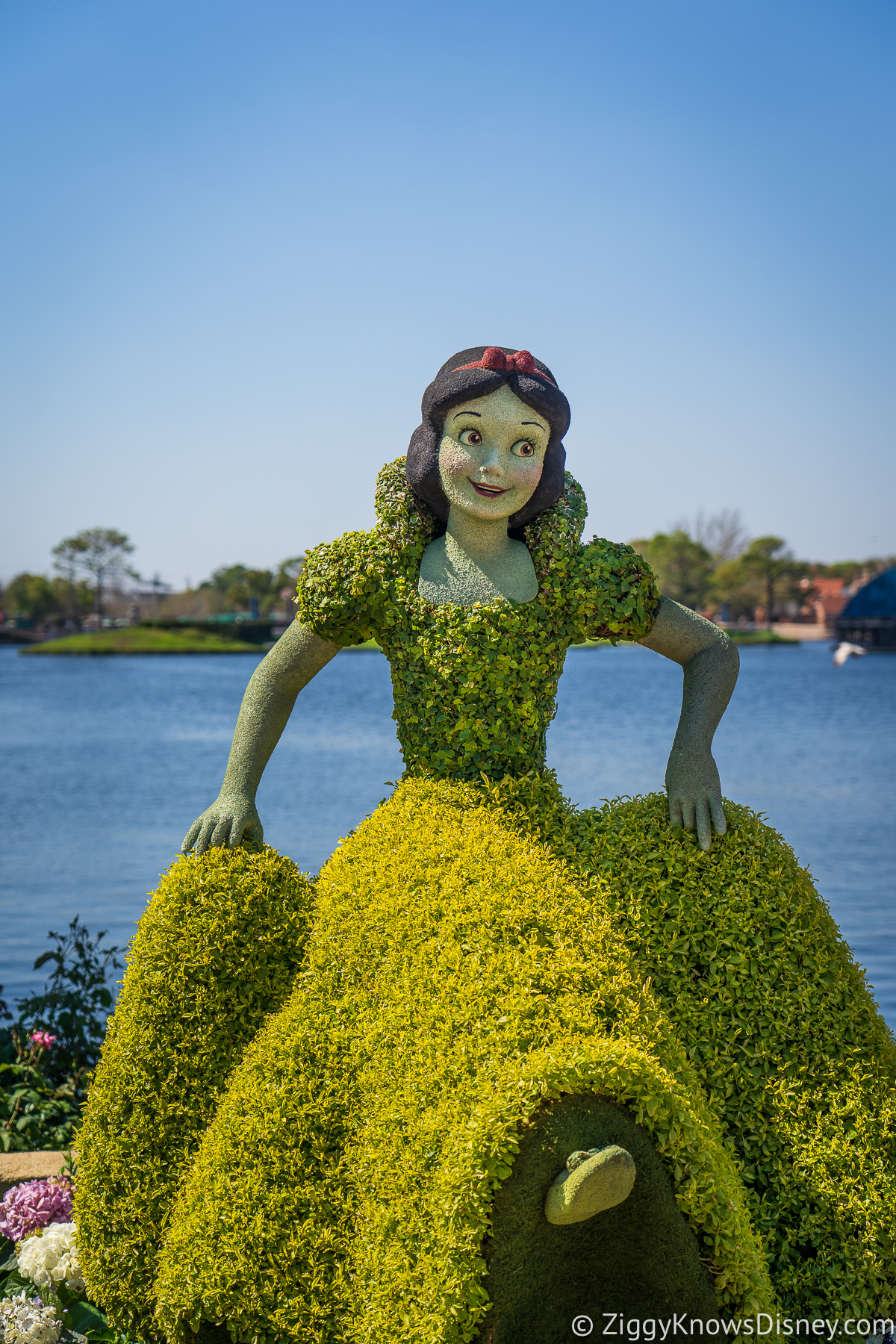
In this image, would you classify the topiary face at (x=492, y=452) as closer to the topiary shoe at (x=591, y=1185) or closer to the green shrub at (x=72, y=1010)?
the topiary shoe at (x=591, y=1185)

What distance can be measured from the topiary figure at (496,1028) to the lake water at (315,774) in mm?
1540

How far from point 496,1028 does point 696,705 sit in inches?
50.8

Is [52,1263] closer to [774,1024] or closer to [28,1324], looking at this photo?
[28,1324]

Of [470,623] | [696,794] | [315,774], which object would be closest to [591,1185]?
[696,794]

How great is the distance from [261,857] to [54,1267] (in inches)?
53.0

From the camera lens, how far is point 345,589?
3164mm

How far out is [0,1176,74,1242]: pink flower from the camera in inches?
133

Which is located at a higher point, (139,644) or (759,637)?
(759,637)

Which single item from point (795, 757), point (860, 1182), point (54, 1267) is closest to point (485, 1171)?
point (860, 1182)

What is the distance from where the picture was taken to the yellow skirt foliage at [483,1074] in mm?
2240

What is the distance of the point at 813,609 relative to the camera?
6688 centimetres

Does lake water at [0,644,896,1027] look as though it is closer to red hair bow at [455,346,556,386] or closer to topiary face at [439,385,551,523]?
topiary face at [439,385,551,523]

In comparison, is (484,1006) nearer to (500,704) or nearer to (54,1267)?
(500,704)

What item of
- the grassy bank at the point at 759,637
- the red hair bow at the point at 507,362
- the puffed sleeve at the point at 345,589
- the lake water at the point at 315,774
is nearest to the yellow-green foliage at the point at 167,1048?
the puffed sleeve at the point at 345,589
